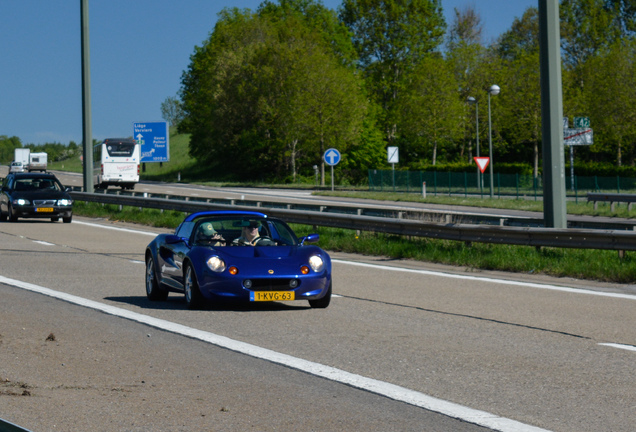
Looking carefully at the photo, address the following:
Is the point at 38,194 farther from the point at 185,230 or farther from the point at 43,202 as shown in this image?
the point at 185,230

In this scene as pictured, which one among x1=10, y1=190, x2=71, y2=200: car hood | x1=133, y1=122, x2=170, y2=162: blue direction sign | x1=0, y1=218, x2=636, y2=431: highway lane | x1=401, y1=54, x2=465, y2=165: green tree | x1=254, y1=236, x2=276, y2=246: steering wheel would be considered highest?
x1=401, y1=54, x2=465, y2=165: green tree

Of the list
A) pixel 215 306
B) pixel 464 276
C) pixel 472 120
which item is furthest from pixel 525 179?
pixel 215 306

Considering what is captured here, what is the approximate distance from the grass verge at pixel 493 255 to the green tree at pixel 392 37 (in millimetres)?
62969

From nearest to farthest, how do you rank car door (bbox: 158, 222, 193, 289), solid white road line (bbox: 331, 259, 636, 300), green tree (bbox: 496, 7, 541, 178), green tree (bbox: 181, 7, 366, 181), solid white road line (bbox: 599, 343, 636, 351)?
solid white road line (bbox: 599, 343, 636, 351) < car door (bbox: 158, 222, 193, 289) < solid white road line (bbox: 331, 259, 636, 300) < green tree (bbox: 496, 7, 541, 178) < green tree (bbox: 181, 7, 366, 181)

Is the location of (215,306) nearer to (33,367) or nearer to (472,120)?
(33,367)

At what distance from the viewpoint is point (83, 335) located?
9.16m

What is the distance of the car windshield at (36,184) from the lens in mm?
30781

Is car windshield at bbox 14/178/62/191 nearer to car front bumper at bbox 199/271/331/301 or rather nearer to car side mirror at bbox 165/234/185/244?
car side mirror at bbox 165/234/185/244

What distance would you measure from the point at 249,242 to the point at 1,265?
23.7ft

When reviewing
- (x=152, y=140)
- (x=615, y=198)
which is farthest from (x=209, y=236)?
(x=152, y=140)

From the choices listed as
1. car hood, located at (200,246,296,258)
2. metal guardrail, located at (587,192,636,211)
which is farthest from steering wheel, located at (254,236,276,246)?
metal guardrail, located at (587,192,636,211)

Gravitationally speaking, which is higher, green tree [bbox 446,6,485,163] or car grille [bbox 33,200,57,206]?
green tree [bbox 446,6,485,163]

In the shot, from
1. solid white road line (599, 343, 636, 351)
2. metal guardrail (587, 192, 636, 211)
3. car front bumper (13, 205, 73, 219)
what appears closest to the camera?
solid white road line (599, 343, 636, 351)

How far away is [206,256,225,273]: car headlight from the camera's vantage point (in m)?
10.7
